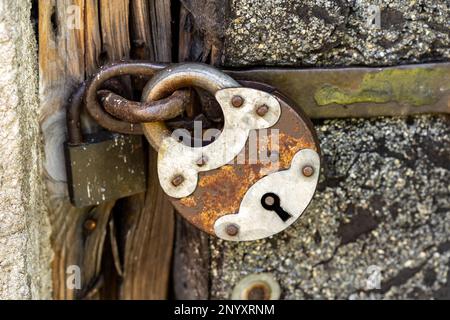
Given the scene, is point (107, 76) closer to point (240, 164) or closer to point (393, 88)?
point (240, 164)

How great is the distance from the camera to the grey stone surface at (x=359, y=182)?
0.96 meters

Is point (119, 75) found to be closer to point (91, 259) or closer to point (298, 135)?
point (298, 135)

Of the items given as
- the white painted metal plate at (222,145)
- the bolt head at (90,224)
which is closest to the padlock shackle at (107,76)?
the white painted metal plate at (222,145)

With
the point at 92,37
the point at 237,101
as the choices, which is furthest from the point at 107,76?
the point at 237,101

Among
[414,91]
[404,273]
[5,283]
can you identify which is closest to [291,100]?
[414,91]

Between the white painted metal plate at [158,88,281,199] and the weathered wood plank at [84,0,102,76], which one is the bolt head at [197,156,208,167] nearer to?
the white painted metal plate at [158,88,281,199]

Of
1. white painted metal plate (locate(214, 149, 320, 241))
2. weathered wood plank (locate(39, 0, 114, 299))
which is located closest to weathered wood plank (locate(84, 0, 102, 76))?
weathered wood plank (locate(39, 0, 114, 299))

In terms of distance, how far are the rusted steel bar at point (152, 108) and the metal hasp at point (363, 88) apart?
0.34ft

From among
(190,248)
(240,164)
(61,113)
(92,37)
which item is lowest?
(190,248)

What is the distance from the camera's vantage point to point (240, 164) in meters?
0.94

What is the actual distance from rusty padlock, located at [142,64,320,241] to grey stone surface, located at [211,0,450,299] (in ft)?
0.33

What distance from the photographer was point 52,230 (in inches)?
42.4

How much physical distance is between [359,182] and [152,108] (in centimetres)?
38

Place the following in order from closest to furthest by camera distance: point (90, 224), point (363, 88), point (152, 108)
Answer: point (152, 108), point (363, 88), point (90, 224)
